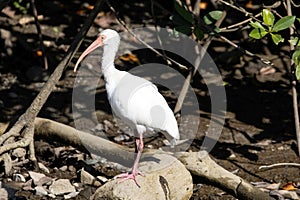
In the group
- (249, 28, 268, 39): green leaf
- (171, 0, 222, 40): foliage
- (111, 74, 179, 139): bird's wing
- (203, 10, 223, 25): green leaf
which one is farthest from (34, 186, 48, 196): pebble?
(249, 28, 268, 39): green leaf

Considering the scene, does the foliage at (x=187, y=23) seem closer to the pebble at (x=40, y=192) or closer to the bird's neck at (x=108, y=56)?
the bird's neck at (x=108, y=56)

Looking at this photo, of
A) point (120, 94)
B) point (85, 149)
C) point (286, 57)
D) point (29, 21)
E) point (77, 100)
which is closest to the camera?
point (120, 94)

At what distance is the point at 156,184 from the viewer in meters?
6.25

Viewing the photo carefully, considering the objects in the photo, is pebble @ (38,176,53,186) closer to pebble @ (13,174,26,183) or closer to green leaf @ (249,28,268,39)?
pebble @ (13,174,26,183)

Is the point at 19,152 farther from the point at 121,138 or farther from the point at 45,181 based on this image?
the point at 121,138

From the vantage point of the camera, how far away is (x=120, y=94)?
19.9 ft

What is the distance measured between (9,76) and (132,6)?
6.66ft

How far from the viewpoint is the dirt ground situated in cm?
736

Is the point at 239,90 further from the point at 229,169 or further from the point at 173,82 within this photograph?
the point at 229,169

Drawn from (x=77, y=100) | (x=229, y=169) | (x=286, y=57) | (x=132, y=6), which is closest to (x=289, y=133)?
(x=229, y=169)

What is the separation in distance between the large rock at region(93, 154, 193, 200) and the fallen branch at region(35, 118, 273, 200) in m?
0.24

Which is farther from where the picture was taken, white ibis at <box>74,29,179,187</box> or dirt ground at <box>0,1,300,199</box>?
dirt ground at <box>0,1,300,199</box>

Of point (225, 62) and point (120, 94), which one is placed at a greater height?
point (120, 94)

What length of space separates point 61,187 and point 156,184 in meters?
1.00
